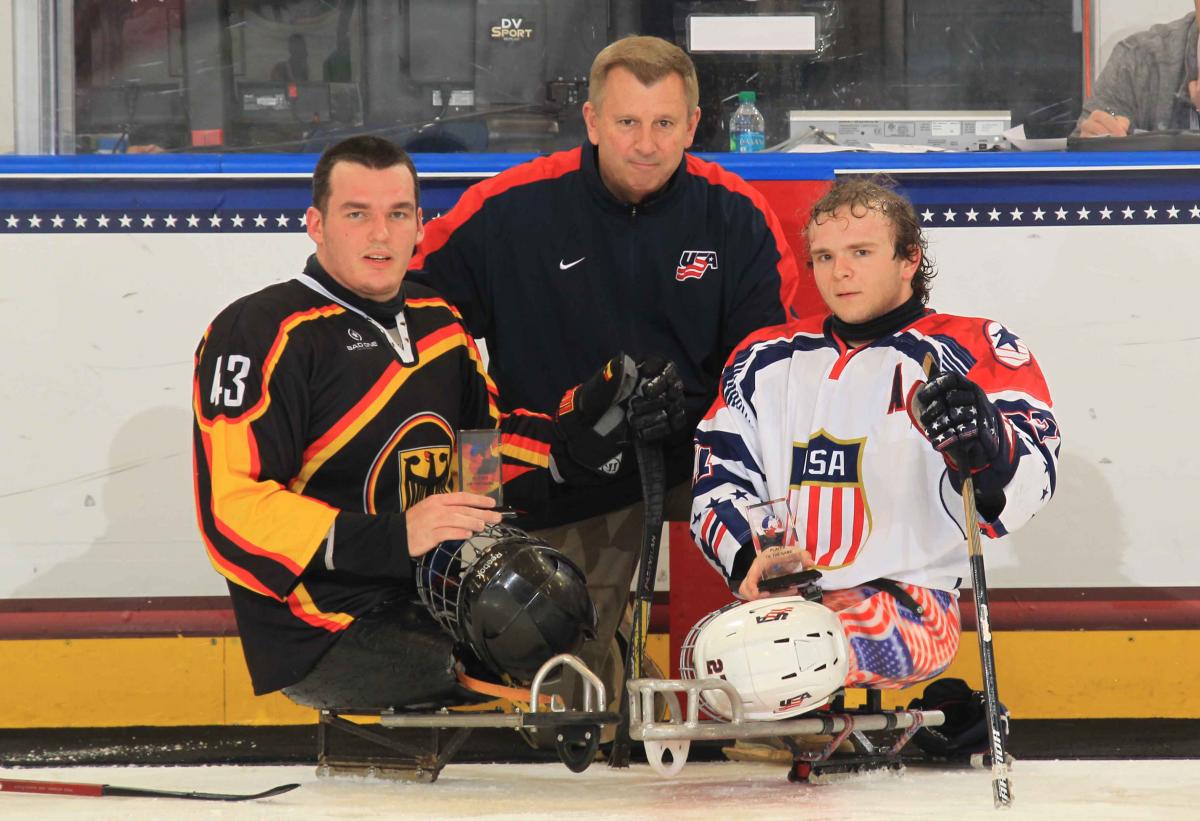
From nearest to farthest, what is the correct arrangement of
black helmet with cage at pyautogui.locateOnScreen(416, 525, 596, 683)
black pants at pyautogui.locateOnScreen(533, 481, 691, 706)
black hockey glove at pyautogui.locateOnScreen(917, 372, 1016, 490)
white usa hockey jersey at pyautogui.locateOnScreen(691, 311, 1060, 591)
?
black hockey glove at pyautogui.locateOnScreen(917, 372, 1016, 490), black helmet with cage at pyautogui.locateOnScreen(416, 525, 596, 683), white usa hockey jersey at pyautogui.locateOnScreen(691, 311, 1060, 591), black pants at pyautogui.locateOnScreen(533, 481, 691, 706)

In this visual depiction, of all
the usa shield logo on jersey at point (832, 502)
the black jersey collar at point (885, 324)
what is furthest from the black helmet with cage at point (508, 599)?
the black jersey collar at point (885, 324)

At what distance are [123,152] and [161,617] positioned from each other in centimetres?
110

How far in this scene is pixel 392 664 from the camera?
2.19 meters

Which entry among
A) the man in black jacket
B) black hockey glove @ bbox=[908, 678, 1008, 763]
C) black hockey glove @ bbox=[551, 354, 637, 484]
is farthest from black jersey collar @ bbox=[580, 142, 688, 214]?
black hockey glove @ bbox=[908, 678, 1008, 763]

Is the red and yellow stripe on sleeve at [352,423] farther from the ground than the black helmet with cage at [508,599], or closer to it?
farther from the ground

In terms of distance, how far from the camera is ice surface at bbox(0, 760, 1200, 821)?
1.92 m

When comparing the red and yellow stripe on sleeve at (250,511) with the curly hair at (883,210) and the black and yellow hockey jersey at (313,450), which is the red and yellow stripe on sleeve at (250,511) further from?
the curly hair at (883,210)

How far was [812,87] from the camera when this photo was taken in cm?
357

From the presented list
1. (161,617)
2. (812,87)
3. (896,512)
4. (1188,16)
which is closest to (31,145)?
(161,617)

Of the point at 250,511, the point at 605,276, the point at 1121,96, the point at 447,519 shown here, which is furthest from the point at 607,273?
the point at 1121,96

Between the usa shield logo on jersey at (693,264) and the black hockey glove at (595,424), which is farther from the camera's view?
the usa shield logo on jersey at (693,264)

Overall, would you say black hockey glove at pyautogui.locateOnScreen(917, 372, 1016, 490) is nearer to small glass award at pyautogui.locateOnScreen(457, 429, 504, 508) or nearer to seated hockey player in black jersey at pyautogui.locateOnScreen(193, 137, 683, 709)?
seated hockey player in black jersey at pyautogui.locateOnScreen(193, 137, 683, 709)

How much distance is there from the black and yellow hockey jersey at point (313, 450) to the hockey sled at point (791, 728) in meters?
0.44

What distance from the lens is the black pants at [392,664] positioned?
219cm
